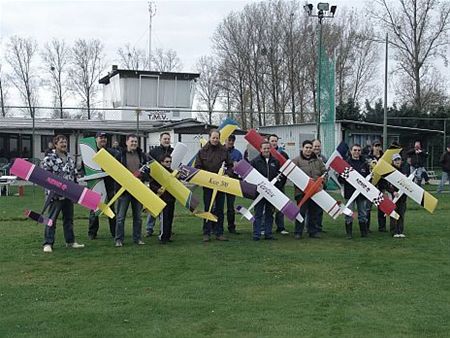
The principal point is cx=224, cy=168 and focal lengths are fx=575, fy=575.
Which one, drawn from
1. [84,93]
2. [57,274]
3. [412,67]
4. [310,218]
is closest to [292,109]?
[412,67]

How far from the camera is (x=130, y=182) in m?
8.91

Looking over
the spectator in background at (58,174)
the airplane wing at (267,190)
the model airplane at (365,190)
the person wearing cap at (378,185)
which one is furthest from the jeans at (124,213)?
the person wearing cap at (378,185)

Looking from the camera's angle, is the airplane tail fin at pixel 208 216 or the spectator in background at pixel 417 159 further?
the spectator in background at pixel 417 159

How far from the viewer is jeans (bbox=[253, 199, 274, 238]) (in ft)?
32.2

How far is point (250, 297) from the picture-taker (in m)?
6.05

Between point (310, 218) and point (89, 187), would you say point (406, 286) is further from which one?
point (89, 187)

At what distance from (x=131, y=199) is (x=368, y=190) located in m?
4.07

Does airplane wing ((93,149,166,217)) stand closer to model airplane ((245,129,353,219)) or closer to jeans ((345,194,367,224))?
model airplane ((245,129,353,219))

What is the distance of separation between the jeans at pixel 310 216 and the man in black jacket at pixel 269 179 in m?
0.52

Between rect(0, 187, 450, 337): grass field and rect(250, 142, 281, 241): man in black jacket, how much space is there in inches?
11.5

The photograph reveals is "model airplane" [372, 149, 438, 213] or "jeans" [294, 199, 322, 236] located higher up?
"model airplane" [372, 149, 438, 213]

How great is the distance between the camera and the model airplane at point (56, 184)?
28.1ft

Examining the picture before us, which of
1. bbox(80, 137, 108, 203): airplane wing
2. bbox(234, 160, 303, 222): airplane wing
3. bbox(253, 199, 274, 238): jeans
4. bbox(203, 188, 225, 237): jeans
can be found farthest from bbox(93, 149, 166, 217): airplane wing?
bbox(253, 199, 274, 238): jeans

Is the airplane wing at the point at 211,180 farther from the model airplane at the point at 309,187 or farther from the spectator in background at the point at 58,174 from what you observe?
the spectator in background at the point at 58,174
